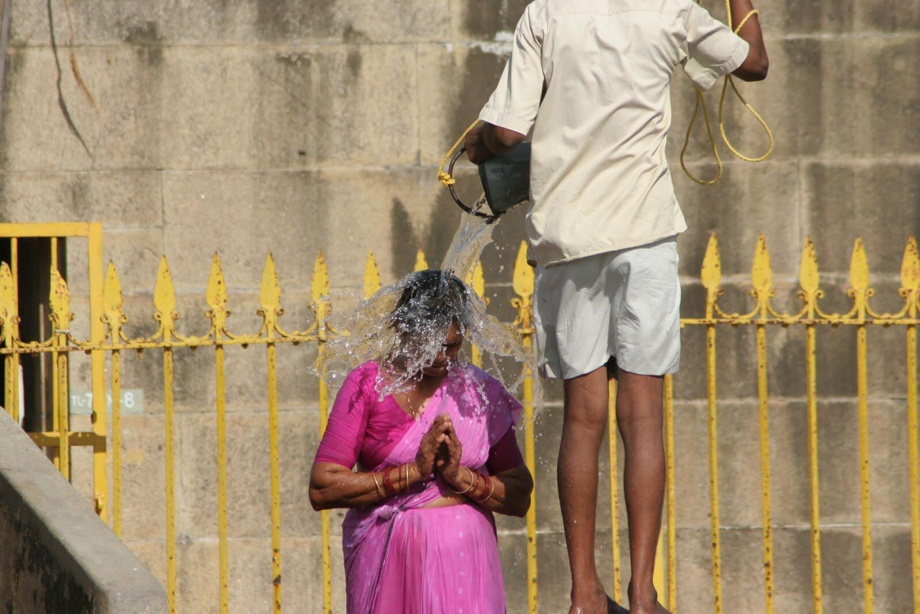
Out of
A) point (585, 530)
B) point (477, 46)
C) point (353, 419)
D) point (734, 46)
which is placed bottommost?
point (585, 530)

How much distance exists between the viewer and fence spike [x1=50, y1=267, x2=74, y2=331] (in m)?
5.56

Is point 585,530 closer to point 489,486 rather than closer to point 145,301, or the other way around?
point 489,486

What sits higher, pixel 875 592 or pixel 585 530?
pixel 585 530

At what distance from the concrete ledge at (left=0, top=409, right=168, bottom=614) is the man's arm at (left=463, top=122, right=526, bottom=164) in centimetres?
160

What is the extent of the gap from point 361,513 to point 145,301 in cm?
322

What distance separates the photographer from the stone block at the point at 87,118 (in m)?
7.11

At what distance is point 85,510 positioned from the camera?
4316 millimetres

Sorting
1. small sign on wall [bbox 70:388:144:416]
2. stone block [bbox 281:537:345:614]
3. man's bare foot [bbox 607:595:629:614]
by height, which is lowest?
stone block [bbox 281:537:345:614]

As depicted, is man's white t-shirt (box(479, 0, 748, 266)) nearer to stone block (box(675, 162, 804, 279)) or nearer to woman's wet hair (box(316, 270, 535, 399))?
woman's wet hair (box(316, 270, 535, 399))

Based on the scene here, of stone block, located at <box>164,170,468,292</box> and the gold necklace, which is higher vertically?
stone block, located at <box>164,170,468,292</box>

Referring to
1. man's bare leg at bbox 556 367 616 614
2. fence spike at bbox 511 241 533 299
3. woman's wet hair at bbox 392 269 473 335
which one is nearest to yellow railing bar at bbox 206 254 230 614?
fence spike at bbox 511 241 533 299

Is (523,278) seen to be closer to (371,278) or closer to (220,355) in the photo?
(371,278)

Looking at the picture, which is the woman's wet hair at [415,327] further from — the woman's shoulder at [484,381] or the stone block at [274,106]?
the stone block at [274,106]

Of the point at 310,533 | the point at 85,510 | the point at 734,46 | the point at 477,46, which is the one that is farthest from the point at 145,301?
the point at 734,46
